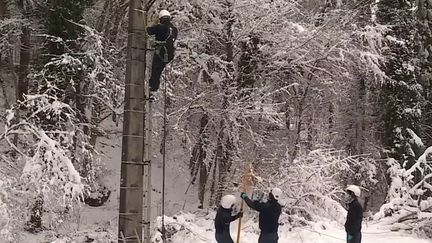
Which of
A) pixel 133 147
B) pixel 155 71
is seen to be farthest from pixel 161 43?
pixel 133 147

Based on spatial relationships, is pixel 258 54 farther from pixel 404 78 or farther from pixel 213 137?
pixel 404 78

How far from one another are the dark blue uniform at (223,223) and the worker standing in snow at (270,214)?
469mm

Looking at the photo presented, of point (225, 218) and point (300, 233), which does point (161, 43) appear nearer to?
point (225, 218)

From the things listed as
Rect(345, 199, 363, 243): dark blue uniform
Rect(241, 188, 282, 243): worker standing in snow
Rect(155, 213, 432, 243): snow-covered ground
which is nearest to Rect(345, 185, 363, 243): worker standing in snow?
Rect(345, 199, 363, 243): dark blue uniform

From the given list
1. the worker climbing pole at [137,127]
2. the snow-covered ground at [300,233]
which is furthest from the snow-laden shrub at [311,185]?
the worker climbing pole at [137,127]

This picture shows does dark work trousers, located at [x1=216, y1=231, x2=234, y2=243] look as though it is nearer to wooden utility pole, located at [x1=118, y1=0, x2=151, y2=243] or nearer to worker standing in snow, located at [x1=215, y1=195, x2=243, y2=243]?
worker standing in snow, located at [x1=215, y1=195, x2=243, y2=243]

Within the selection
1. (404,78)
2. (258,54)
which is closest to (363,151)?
(404,78)

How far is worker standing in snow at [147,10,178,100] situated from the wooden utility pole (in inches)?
9.6

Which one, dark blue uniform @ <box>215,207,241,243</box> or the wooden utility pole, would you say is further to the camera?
dark blue uniform @ <box>215,207,241,243</box>

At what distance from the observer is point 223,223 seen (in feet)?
31.9

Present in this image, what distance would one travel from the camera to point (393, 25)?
19.3 metres

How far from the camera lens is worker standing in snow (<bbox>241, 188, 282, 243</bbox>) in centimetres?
931

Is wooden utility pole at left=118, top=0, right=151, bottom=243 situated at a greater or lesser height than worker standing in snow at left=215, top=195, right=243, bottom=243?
greater

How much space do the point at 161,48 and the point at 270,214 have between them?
3.17 metres
